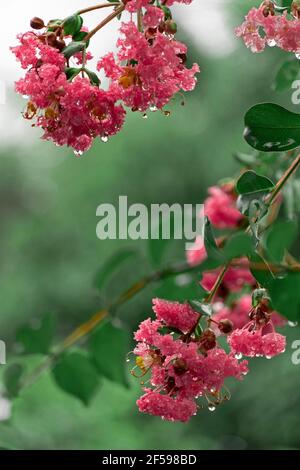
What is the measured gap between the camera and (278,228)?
0.77 metres

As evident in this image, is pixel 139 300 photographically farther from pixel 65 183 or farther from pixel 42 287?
pixel 65 183

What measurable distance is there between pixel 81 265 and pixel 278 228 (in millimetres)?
6484

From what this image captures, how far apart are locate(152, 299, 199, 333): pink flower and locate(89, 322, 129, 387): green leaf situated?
0.21 m

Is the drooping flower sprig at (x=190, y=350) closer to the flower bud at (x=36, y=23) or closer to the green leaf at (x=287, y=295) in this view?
the green leaf at (x=287, y=295)

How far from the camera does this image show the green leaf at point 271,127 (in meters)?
0.61

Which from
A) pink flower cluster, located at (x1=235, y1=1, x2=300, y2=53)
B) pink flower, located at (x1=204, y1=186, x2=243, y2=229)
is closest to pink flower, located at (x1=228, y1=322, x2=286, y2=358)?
pink flower cluster, located at (x1=235, y1=1, x2=300, y2=53)

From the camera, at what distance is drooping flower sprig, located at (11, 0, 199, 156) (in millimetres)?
578

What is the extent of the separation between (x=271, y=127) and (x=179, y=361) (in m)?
0.18

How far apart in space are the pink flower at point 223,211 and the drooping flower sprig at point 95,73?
66 centimetres

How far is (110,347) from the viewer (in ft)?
2.67

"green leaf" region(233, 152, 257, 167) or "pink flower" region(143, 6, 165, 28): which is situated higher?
"green leaf" region(233, 152, 257, 167)

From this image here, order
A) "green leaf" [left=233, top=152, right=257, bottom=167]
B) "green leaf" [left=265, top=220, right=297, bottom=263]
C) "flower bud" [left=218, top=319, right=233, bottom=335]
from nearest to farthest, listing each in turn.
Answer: "flower bud" [left=218, top=319, right=233, bottom=335]
"green leaf" [left=265, top=220, right=297, bottom=263]
"green leaf" [left=233, top=152, right=257, bottom=167]

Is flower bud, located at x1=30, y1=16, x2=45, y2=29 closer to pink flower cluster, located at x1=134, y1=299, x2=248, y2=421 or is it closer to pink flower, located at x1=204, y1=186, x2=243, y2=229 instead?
pink flower cluster, located at x1=134, y1=299, x2=248, y2=421

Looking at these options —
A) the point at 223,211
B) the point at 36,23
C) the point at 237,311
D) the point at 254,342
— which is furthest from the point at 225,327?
the point at 223,211
